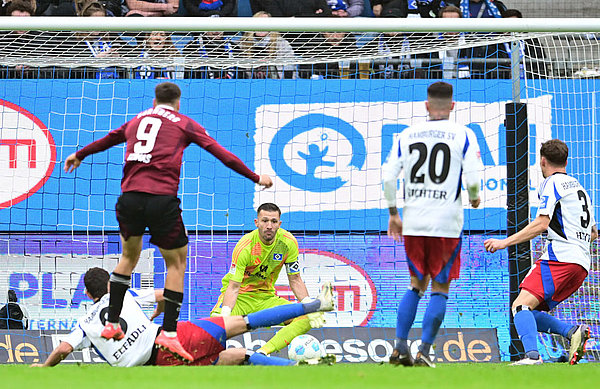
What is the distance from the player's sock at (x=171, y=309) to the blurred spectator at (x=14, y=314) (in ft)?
15.4

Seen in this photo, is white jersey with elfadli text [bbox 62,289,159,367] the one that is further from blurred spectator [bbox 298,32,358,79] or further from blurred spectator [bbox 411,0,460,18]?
blurred spectator [bbox 411,0,460,18]

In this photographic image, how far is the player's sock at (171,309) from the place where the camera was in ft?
21.5

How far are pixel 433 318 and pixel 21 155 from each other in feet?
21.4

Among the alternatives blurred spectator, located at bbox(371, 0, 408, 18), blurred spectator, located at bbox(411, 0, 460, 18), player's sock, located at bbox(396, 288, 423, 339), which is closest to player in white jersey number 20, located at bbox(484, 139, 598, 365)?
player's sock, located at bbox(396, 288, 423, 339)

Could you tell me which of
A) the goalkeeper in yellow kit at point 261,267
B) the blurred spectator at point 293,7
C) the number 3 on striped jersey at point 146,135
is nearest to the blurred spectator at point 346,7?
the blurred spectator at point 293,7

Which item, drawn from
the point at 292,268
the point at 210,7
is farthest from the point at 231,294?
the point at 210,7

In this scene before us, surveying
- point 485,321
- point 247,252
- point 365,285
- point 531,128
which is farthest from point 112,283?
point 531,128

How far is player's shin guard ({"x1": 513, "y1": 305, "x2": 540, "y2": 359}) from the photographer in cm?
756

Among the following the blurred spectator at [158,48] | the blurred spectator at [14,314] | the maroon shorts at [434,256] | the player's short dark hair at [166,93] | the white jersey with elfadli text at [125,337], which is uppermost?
the blurred spectator at [158,48]

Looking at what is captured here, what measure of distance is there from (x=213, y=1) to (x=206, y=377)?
26.9 feet

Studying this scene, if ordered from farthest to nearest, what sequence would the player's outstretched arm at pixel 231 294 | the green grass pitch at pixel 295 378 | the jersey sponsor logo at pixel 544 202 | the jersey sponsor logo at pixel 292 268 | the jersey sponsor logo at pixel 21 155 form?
the jersey sponsor logo at pixel 21 155
the jersey sponsor logo at pixel 292 268
the player's outstretched arm at pixel 231 294
the jersey sponsor logo at pixel 544 202
the green grass pitch at pixel 295 378

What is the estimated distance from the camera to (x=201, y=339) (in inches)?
294

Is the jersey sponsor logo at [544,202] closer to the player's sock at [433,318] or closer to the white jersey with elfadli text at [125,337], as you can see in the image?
the player's sock at [433,318]

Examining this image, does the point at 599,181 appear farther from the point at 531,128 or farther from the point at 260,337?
the point at 260,337
